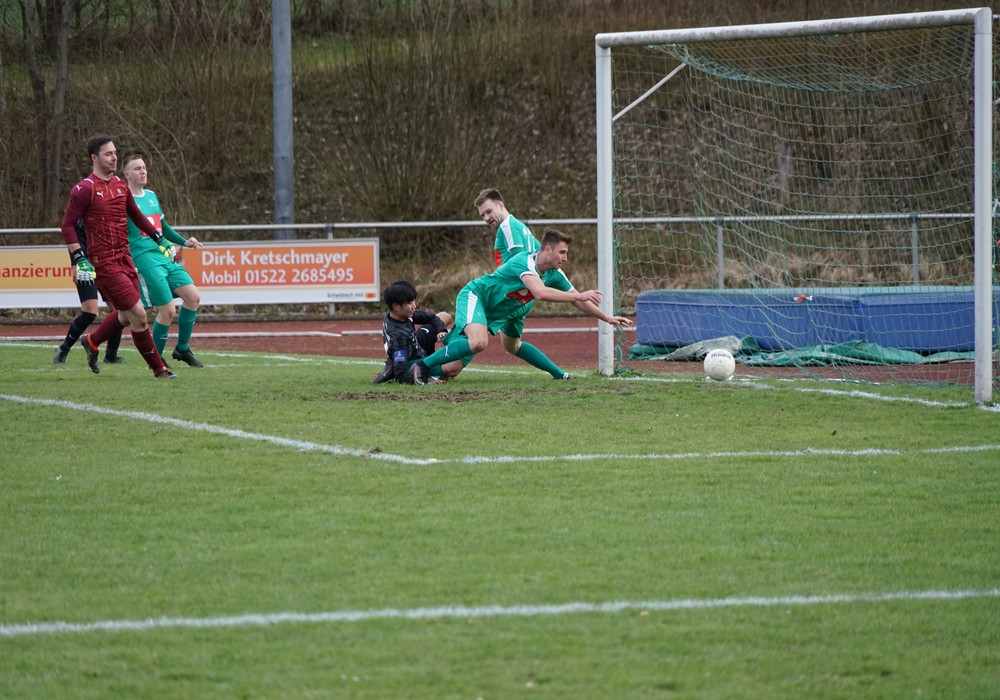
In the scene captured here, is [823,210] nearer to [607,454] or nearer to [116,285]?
[116,285]

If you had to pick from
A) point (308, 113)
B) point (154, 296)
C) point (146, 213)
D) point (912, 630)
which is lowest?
point (912, 630)

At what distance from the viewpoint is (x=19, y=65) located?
84.3ft

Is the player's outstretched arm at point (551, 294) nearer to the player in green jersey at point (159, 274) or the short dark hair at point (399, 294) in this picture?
the short dark hair at point (399, 294)

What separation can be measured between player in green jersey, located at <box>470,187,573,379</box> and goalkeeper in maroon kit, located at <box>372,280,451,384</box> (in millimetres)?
308

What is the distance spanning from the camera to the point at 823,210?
1767cm

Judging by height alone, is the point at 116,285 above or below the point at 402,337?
above

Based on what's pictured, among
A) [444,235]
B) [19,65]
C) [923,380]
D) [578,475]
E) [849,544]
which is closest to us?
[849,544]

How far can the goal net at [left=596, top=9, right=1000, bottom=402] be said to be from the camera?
9656 mm

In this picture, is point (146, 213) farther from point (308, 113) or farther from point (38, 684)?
point (308, 113)

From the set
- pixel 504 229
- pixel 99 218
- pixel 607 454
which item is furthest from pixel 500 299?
pixel 99 218

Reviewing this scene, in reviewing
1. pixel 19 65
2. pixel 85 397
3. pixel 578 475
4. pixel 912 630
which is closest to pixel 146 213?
pixel 85 397

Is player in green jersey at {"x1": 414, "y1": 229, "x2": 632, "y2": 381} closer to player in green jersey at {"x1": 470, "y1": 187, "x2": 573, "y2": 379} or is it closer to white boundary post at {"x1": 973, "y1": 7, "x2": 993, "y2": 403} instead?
player in green jersey at {"x1": 470, "y1": 187, "x2": 573, "y2": 379}

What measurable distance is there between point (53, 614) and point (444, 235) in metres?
17.7

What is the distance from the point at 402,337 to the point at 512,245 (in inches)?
48.2
